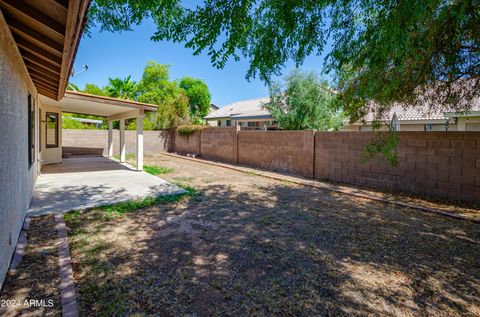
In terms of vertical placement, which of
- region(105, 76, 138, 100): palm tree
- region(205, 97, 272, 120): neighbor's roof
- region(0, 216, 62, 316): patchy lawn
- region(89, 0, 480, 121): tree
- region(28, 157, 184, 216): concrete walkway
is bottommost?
region(0, 216, 62, 316): patchy lawn

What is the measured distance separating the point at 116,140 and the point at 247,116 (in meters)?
9.97

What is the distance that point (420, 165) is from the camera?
22.3ft

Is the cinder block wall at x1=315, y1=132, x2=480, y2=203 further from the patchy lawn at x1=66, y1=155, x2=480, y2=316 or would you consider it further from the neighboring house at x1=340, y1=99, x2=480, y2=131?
the neighboring house at x1=340, y1=99, x2=480, y2=131

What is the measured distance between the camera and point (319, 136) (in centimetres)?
935

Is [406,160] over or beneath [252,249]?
over

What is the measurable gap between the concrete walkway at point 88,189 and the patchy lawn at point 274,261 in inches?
32.6

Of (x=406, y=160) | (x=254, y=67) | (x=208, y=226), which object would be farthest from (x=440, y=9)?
(x=208, y=226)

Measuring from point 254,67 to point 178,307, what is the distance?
3810 millimetres

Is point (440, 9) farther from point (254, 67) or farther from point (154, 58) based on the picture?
point (154, 58)

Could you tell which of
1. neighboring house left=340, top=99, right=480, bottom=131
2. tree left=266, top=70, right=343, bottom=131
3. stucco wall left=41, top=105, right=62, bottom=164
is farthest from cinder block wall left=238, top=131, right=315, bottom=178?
stucco wall left=41, top=105, right=62, bottom=164

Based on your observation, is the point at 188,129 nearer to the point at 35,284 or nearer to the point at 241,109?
the point at 241,109

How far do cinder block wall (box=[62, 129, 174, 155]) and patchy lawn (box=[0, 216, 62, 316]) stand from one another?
1422 cm

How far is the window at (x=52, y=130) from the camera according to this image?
1152cm

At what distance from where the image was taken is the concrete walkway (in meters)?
5.66
